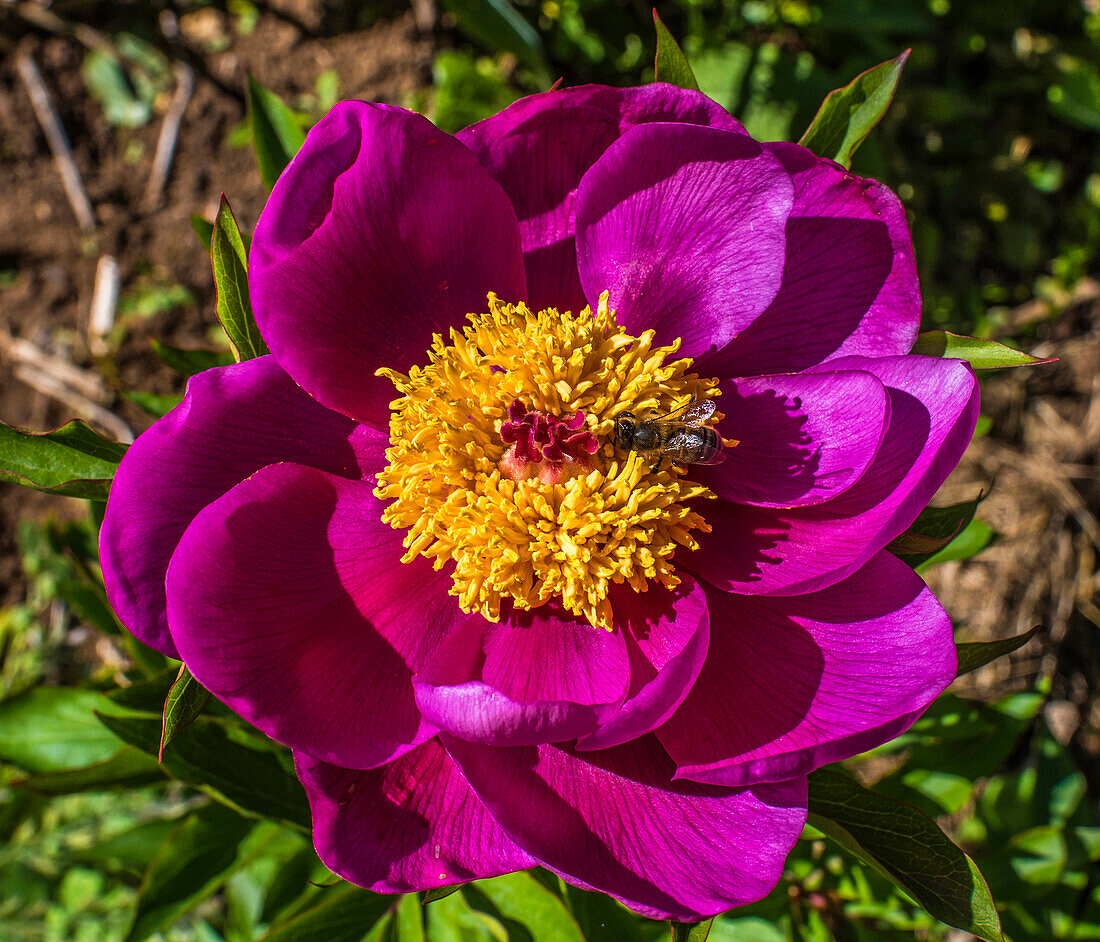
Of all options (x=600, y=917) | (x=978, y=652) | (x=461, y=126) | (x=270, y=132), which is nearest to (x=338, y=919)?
(x=600, y=917)

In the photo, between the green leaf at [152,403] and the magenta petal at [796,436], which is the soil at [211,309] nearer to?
the green leaf at [152,403]

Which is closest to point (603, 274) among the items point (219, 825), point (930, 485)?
point (930, 485)

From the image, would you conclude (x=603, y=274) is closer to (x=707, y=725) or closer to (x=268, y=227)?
(x=268, y=227)

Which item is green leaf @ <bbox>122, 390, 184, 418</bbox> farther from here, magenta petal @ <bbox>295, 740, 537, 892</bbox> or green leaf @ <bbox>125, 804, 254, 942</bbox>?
magenta petal @ <bbox>295, 740, 537, 892</bbox>

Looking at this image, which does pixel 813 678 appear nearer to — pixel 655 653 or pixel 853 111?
→ pixel 655 653

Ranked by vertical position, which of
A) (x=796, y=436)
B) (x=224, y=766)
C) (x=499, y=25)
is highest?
(x=499, y=25)

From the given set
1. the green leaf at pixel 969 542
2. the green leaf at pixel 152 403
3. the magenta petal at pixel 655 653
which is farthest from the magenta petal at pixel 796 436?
the green leaf at pixel 152 403
